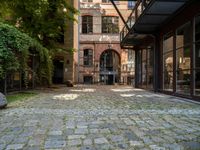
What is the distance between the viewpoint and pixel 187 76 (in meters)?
11.4

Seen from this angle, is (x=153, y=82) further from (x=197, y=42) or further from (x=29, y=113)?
(x=29, y=113)

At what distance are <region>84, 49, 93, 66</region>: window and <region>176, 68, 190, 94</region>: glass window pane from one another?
21296 millimetres

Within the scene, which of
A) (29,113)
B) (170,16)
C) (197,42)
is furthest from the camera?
(170,16)

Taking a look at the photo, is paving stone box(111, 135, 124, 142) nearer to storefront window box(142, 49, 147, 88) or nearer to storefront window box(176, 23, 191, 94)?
storefront window box(176, 23, 191, 94)

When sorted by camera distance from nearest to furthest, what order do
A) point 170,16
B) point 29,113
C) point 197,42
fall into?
1. point 29,113
2. point 197,42
3. point 170,16

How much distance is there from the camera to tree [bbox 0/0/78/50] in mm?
18453

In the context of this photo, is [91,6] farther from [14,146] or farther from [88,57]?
[14,146]

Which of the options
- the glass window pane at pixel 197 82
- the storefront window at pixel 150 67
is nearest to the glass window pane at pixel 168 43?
the storefront window at pixel 150 67

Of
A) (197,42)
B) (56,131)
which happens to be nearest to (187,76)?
(197,42)

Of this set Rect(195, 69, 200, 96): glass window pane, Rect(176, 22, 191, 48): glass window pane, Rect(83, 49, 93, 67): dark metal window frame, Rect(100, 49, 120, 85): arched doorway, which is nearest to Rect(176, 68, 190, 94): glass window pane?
Rect(195, 69, 200, 96): glass window pane

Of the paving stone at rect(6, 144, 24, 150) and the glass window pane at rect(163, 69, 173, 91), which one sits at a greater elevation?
the glass window pane at rect(163, 69, 173, 91)

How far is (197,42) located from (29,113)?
21.0ft

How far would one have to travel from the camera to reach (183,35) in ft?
38.8

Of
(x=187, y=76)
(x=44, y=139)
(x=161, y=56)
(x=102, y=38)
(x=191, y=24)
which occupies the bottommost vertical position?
(x=44, y=139)
